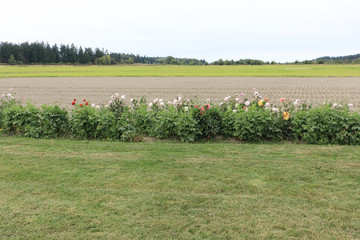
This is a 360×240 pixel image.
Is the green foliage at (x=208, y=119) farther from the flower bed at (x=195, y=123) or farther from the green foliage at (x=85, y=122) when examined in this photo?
the green foliage at (x=85, y=122)

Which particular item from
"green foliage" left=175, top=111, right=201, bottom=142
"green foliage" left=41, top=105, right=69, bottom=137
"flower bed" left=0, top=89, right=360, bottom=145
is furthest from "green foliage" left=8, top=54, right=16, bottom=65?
"green foliage" left=175, top=111, right=201, bottom=142

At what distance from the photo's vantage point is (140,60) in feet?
554

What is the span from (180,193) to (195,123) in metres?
2.99

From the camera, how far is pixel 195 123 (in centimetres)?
677

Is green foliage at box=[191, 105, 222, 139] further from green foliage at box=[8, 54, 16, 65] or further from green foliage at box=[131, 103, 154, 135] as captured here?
green foliage at box=[8, 54, 16, 65]

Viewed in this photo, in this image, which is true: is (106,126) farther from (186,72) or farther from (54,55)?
(54,55)

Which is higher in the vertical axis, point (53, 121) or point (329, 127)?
point (329, 127)

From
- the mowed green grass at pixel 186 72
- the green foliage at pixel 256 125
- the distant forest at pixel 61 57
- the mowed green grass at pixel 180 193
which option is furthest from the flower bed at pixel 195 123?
the distant forest at pixel 61 57

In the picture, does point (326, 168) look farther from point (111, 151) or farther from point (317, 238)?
point (111, 151)

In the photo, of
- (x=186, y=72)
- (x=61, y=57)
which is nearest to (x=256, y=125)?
(x=186, y=72)

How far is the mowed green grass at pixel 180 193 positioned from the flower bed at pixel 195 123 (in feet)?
1.99

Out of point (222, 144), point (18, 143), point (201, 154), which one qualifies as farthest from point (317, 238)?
point (18, 143)

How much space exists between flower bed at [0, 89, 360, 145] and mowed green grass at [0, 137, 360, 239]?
61 cm

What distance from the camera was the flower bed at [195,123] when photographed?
6.50 m
